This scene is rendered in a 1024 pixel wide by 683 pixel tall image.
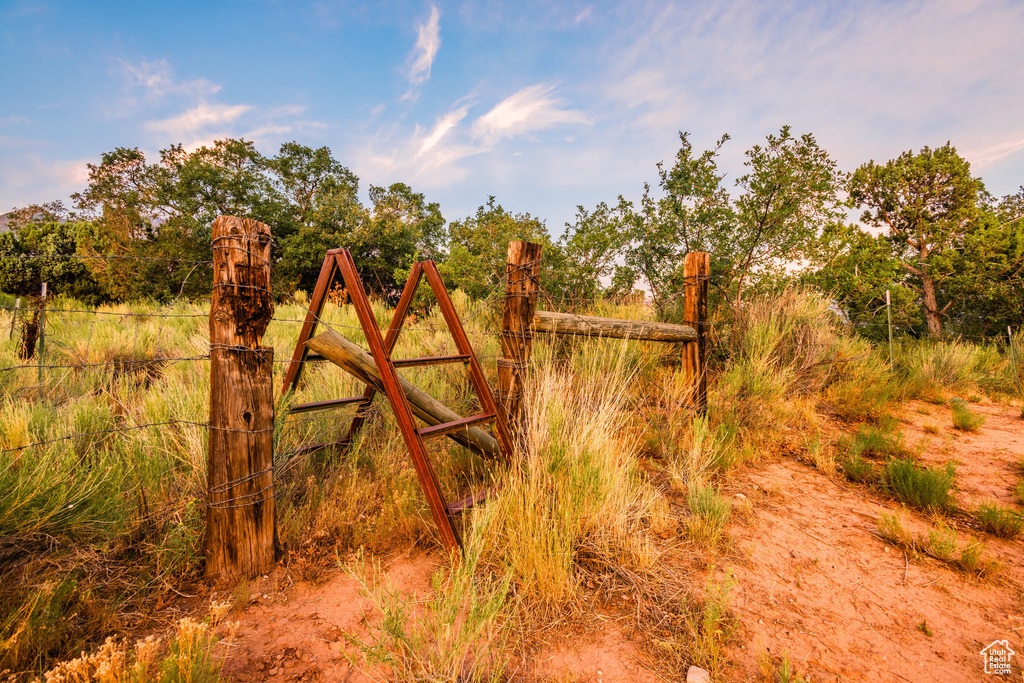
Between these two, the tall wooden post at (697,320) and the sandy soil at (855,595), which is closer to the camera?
the sandy soil at (855,595)

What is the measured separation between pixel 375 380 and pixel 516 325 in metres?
1.24

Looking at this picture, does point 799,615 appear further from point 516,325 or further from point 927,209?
point 927,209

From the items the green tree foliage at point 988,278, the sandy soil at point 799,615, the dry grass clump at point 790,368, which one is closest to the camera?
the sandy soil at point 799,615

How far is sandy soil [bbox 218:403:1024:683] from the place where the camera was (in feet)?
6.31

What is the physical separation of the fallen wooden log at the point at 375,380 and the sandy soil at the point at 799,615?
873mm

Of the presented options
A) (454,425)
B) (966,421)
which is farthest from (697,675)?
(966,421)

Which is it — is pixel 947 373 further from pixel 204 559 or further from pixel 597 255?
pixel 204 559

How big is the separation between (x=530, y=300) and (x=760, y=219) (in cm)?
529

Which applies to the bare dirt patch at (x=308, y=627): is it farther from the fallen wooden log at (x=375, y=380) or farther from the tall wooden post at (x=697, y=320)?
the tall wooden post at (x=697, y=320)

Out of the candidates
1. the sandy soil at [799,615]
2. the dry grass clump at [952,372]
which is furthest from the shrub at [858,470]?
the dry grass clump at [952,372]

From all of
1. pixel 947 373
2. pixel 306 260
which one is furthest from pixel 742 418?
pixel 306 260

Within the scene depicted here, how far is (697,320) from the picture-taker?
5.17 m

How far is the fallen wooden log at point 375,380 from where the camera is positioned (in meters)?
3.03

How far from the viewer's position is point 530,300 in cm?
363
